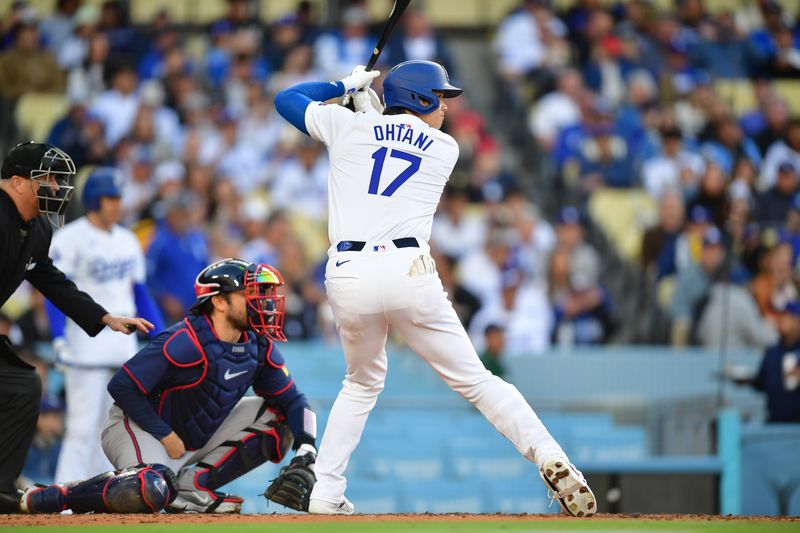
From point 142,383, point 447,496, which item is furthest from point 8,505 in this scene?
point 447,496

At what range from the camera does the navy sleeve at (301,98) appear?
625cm

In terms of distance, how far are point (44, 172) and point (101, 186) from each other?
2020mm

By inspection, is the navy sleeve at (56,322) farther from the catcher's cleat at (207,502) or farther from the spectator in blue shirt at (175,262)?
the spectator in blue shirt at (175,262)

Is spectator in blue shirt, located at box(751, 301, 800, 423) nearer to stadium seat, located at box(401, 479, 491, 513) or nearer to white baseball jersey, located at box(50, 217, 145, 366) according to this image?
stadium seat, located at box(401, 479, 491, 513)

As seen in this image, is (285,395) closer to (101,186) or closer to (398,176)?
(398,176)

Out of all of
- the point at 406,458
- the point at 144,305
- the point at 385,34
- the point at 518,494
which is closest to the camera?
the point at 385,34

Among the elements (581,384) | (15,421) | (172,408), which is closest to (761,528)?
(172,408)

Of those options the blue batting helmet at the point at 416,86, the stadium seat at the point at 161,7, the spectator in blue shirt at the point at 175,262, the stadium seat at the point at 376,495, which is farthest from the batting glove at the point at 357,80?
the stadium seat at the point at 161,7

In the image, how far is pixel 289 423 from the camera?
6793mm

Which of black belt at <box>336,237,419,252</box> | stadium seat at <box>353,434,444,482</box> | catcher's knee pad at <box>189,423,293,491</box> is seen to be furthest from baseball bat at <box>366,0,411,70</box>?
stadium seat at <box>353,434,444,482</box>

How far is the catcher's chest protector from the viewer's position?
256 inches

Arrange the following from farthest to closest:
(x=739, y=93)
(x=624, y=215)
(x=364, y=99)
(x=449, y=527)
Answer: (x=739, y=93) < (x=624, y=215) < (x=364, y=99) < (x=449, y=527)

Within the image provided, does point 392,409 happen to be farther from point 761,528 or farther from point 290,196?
point 761,528

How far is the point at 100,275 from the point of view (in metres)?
8.29
